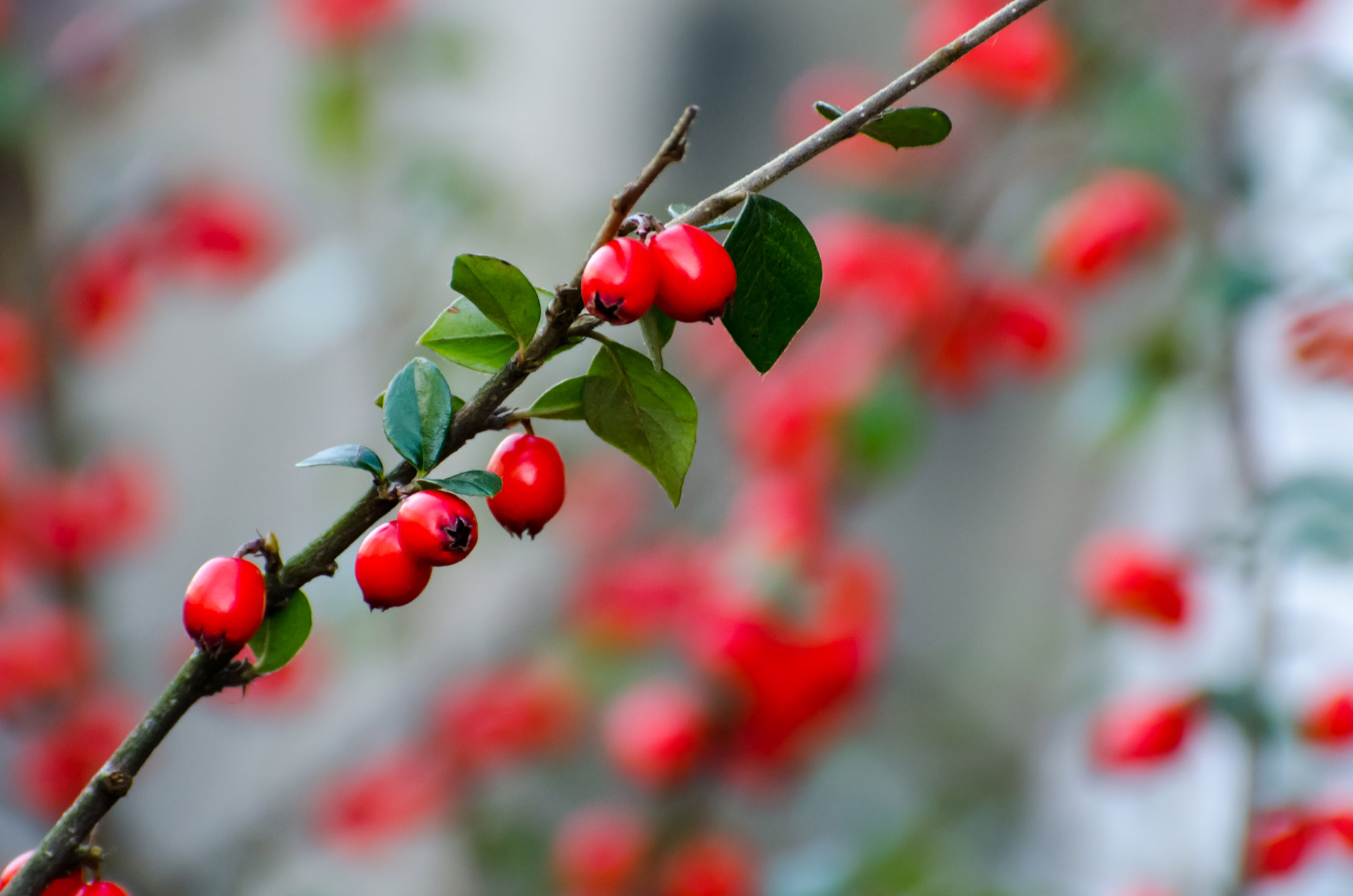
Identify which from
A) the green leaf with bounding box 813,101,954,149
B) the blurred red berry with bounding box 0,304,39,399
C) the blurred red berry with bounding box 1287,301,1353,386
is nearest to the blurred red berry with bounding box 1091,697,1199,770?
the blurred red berry with bounding box 1287,301,1353,386

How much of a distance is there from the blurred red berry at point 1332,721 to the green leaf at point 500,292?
66 cm

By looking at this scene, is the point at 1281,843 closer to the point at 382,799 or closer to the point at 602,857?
the point at 602,857

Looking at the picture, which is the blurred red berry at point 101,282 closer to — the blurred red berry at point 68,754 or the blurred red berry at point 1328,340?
the blurred red berry at point 68,754

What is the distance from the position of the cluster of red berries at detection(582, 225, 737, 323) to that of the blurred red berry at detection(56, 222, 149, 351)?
1.02 m

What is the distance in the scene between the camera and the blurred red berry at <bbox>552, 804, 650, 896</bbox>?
1236mm

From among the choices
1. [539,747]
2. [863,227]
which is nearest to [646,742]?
[539,747]

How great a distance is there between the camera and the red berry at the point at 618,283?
0.25 m

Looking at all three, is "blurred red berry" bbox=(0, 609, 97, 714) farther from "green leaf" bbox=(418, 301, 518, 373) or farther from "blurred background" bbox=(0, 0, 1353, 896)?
"green leaf" bbox=(418, 301, 518, 373)

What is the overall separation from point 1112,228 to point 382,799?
107cm

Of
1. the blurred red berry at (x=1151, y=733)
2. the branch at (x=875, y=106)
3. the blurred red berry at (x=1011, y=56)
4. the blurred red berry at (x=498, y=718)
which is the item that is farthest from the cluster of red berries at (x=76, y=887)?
the blurred red berry at (x=498, y=718)

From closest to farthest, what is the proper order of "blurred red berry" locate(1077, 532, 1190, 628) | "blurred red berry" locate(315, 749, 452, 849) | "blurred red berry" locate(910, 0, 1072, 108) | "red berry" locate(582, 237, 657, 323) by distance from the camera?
"red berry" locate(582, 237, 657, 323), "blurred red berry" locate(1077, 532, 1190, 628), "blurred red berry" locate(910, 0, 1072, 108), "blurred red berry" locate(315, 749, 452, 849)

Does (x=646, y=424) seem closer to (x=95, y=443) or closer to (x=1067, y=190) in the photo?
(x=1067, y=190)

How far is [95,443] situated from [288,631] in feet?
3.81

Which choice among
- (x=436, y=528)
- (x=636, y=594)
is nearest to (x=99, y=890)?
(x=436, y=528)
